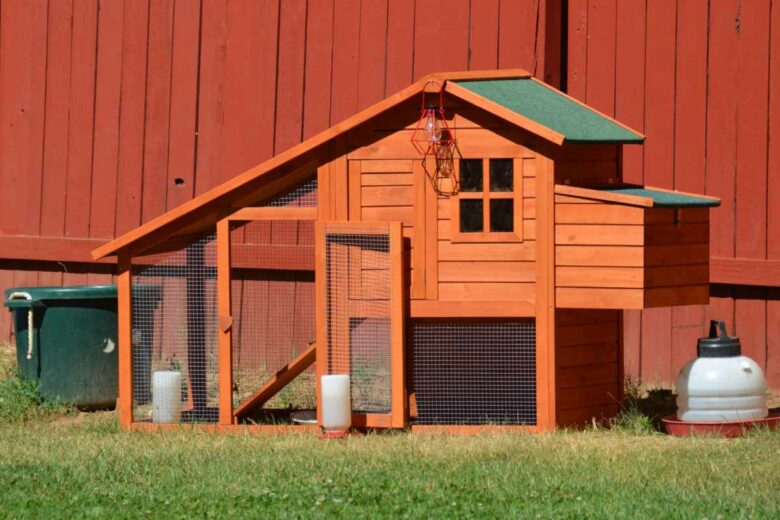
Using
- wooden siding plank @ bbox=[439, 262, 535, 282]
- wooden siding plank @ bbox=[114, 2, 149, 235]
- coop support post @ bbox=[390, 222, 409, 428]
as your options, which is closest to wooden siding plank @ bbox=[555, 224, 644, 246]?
wooden siding plank @ bbox=[439, 262, 535, 282]

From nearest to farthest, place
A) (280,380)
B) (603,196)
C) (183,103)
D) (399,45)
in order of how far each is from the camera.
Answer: (603,196) < (280,380) < (399,45) < (183,103)

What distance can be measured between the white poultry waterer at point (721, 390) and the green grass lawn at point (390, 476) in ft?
0.83

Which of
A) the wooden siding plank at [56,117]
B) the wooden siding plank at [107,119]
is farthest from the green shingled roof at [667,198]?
the wooden siding plank at [56,117]

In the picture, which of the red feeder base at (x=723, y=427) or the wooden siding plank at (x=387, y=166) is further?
the wooden siding plank at (x=387, y=166)

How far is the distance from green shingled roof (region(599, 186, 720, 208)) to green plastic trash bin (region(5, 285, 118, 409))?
11.1ft

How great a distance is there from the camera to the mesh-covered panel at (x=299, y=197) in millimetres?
8586

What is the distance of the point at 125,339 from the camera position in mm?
8602

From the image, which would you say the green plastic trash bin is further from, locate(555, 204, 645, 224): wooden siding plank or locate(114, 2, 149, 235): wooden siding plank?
locate(555, 204, 645, 224): wooden siding plank

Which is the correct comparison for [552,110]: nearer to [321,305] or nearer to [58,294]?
[321,305]

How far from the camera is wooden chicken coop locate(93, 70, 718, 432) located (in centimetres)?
809

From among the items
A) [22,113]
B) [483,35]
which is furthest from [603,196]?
[22,113]

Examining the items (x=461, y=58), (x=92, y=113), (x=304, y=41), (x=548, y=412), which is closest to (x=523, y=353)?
(x=548, y=412)

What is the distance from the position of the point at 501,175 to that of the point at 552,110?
1.93 feet

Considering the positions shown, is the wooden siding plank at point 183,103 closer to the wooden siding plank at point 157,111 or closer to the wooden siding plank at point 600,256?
the wooden siding plank at point 157,111
